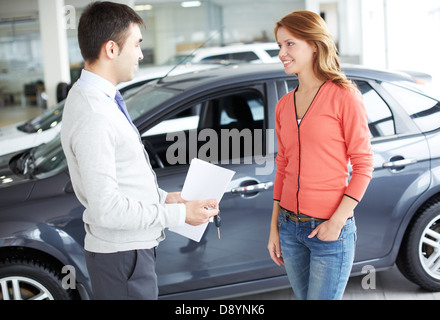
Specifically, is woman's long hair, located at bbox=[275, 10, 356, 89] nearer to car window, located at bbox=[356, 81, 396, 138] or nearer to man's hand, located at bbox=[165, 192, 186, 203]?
man's hand, located at bbox=[165, 192, 186, 203]

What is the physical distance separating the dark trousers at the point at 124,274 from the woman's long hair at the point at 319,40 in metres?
0.89

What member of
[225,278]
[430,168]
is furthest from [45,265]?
[430,168]

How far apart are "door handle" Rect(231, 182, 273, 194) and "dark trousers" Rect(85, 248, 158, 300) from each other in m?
1.20

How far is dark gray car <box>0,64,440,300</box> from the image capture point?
8.75 ft

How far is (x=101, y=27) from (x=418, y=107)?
229cm

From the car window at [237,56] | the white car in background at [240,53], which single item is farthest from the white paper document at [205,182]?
the car window at [237,56]

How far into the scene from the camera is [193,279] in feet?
9.44

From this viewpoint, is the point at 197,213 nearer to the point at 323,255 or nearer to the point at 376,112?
the point at 323,255

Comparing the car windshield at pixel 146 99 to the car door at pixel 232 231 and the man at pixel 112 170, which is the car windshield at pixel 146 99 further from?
the man at pixel 112 170

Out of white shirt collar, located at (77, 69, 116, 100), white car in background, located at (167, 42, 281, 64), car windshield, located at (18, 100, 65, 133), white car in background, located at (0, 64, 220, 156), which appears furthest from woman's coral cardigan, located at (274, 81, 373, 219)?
white car in background, located at (167, 42, 281, 64)

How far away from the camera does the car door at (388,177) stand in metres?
3.00

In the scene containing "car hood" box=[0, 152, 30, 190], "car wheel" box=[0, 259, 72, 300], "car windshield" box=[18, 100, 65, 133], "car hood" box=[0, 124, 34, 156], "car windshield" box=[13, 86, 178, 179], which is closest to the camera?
"car wheel" box=[0, 259, 72, 300]

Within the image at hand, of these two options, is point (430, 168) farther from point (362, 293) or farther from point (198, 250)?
point (198, 250)

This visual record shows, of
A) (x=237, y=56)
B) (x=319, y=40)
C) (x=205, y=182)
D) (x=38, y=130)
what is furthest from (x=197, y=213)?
(x=237, y=56)
